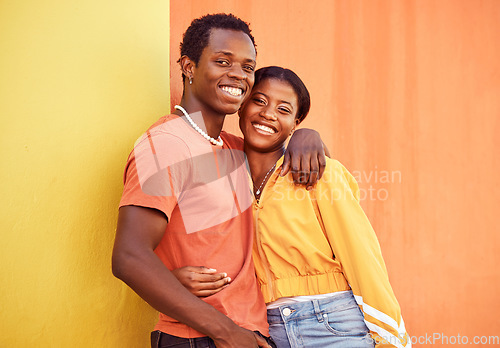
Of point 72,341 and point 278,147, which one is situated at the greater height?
point 278,147

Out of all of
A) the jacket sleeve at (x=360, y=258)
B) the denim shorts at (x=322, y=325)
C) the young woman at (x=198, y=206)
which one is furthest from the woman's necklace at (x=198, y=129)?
the denim shorts at (x=322, y=325)

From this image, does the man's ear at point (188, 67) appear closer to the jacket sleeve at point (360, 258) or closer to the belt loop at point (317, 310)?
the jacket sleeve at point (360, 258)

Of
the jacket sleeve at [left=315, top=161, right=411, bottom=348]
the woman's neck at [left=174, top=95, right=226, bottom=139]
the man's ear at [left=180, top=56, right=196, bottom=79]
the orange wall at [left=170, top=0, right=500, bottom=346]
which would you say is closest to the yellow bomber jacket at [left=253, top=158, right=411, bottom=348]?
the jacket sleeve at [left=315, top=161, right=411, bottom=348]

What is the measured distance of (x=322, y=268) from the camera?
1.99 meters

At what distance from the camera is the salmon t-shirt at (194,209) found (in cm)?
165

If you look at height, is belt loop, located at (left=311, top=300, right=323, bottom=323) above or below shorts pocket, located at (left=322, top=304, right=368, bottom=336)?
above

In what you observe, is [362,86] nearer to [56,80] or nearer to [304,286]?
[304,286]

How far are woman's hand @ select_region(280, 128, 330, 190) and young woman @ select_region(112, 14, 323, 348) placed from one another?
0.6 inches

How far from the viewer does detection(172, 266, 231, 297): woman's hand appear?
1.71 metres

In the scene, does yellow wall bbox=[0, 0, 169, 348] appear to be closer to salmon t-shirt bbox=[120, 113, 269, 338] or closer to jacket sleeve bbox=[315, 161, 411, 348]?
salmon t-shirt bbox=[120, 113, 269, 338]

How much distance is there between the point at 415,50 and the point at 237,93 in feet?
5.77

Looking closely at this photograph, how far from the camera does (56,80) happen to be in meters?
1.83

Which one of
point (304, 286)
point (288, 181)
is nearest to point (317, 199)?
point (288, 181)

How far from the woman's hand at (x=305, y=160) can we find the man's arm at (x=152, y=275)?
66cm
